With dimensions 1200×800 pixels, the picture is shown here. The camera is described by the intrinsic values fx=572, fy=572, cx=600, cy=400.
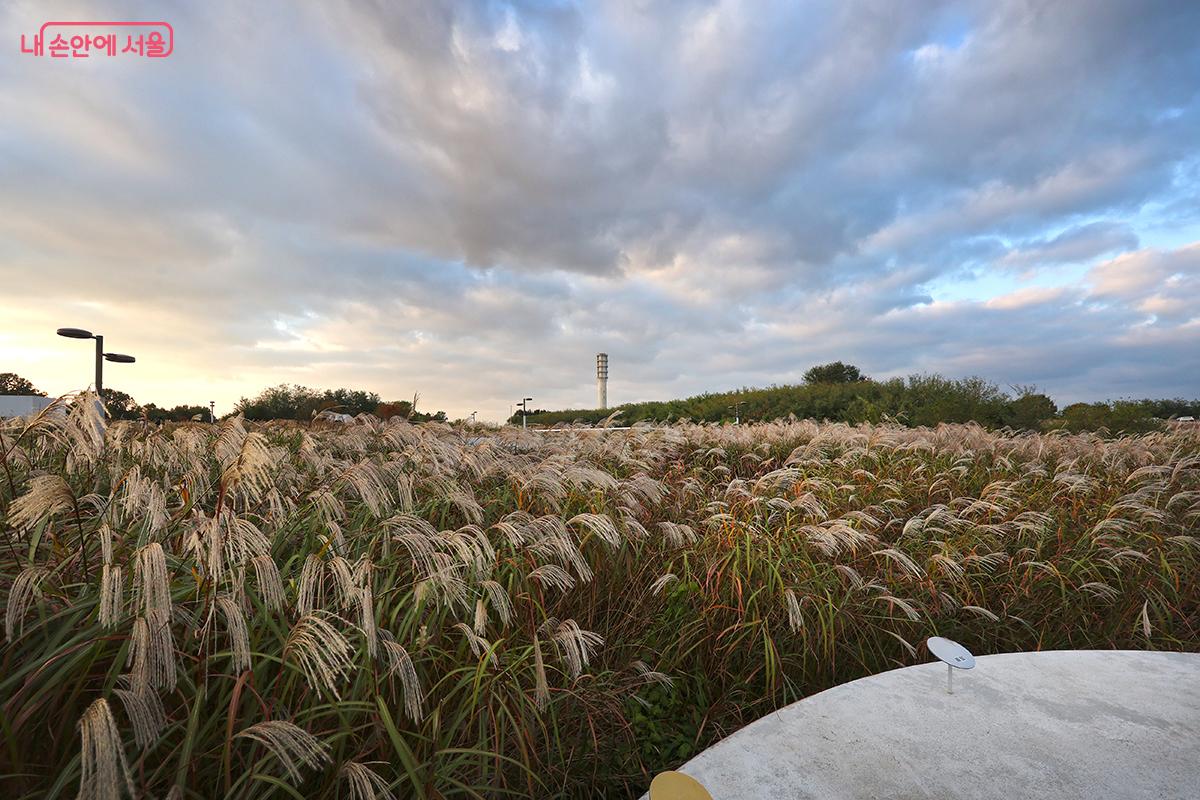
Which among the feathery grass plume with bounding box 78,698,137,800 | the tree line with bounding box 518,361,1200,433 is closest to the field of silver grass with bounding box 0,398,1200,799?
the feathery grass plume with bounding box 78,698,137,800

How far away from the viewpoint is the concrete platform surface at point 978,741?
1778 mm

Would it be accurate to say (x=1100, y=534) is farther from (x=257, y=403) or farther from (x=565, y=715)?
(x=257, y=403)

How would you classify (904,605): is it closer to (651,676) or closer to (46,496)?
(651,676)

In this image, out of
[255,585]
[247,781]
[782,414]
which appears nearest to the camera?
[247,781]

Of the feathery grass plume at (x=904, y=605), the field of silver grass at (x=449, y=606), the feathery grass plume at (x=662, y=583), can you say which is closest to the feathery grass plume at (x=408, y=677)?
the field of silver grass at (x=449, y=606)

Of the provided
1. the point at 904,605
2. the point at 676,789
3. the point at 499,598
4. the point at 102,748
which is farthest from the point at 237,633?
the point at 904,605

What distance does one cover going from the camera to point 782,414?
78.6 ft

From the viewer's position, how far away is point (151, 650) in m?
1.57

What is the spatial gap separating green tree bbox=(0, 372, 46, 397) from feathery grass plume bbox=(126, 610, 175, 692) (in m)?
32.9

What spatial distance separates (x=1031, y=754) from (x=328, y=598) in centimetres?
281

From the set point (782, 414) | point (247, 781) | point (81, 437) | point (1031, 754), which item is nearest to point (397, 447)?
point (81, 437)

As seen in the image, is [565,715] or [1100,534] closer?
[565,715]

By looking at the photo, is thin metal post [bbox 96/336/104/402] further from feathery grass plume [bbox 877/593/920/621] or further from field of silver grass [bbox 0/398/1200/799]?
feathery grass plume [bbox 877/593/920/621]

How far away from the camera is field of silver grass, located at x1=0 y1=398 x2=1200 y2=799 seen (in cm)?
168
